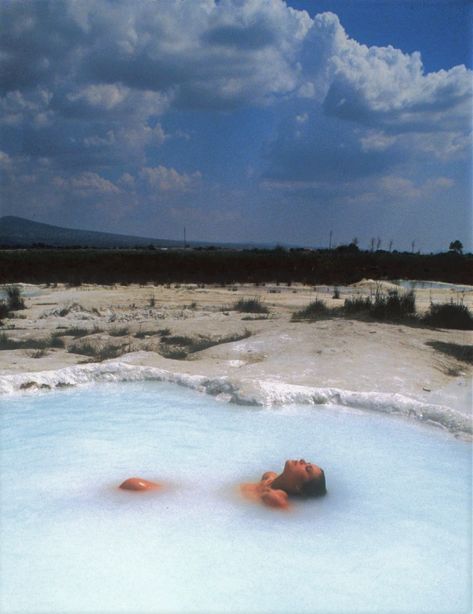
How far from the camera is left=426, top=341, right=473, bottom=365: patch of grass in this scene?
309 inches

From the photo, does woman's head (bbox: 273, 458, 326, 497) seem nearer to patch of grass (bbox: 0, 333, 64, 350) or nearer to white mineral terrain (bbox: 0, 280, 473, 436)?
white mineral terrain (bbox: 0, 280, 473, 436)

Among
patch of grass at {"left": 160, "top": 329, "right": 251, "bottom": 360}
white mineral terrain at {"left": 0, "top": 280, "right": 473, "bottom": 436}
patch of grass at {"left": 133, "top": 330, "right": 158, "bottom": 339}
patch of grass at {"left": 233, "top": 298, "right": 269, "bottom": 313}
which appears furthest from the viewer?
patch of grass at {"left": 233, "top": 298, "right": 269, "bottom": 313}

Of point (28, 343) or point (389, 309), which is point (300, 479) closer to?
A: point (28, 343)

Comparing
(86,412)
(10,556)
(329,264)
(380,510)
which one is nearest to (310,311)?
(86,412)

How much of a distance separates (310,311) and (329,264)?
618 inches

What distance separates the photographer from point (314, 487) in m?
4.29

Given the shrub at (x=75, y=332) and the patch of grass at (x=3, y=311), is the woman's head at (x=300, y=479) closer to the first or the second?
the shrub at (x=75, y=332)

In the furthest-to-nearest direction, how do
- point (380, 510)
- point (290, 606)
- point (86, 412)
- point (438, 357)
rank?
1. point (438, 357)
2. point (86, 412)
3. point (380, 510)
4. point (290, 606)

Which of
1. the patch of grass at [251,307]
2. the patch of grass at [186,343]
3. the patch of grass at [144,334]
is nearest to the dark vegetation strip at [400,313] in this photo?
the patch of grass at [251,307]

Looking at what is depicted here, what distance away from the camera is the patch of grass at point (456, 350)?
7859 mm

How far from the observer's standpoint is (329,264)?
2716 cm

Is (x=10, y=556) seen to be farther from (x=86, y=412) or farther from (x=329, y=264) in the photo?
(x=329, y=264)

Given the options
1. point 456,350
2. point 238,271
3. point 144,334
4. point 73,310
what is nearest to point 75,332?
point 144,334

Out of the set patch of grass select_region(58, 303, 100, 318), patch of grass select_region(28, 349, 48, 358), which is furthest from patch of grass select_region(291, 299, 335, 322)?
patch of grass select_region(28, 349, 48, 358)
